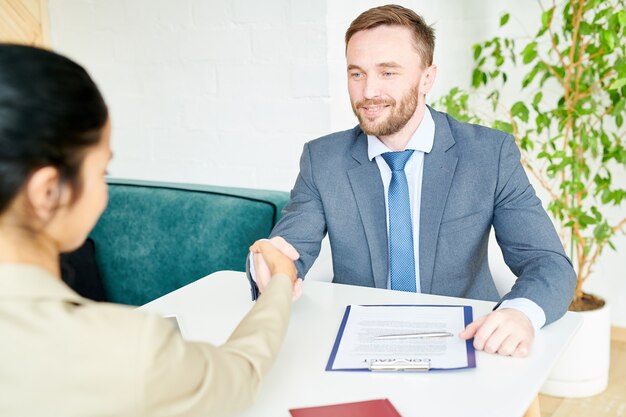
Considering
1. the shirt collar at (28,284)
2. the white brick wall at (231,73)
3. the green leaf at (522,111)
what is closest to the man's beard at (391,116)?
the white brick wall at (231,73)

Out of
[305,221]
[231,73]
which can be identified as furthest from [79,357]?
[231,73]

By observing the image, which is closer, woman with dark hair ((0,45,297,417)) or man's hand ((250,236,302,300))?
woman with dark hair ((0,45,297,417))

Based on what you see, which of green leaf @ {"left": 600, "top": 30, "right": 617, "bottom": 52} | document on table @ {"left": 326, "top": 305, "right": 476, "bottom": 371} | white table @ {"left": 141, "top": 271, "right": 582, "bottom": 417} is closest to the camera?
white table @ {"left": 141, "top": 271, "right": 582, "bottom": 417}

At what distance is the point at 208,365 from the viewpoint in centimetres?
88

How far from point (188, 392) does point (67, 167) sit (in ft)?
0.98

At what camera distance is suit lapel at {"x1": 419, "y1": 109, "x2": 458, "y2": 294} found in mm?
1867

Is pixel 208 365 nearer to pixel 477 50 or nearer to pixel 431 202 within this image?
pixel 431 202

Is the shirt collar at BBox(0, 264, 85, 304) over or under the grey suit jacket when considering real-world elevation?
over

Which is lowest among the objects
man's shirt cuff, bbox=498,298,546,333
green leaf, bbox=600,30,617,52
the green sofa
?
the green sofa

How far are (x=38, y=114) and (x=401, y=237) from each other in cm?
127

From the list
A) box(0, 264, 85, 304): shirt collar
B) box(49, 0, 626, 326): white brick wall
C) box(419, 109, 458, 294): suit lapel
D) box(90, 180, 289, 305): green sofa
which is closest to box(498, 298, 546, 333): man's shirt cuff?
box(419, 109, 458, 294): suit lapel

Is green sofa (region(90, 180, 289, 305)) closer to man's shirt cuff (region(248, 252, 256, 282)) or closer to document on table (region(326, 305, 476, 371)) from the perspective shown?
man's shirt cuff (region(248, 252, 256, 282))

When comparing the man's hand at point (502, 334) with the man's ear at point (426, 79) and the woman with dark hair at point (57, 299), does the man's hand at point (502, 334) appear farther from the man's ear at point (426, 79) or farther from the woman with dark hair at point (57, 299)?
the man's ear at point (426, 79)

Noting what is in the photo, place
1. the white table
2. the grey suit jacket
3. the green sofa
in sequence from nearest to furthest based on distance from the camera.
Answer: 1. the white table
2. the grey suit jacket
3. the green sofa
